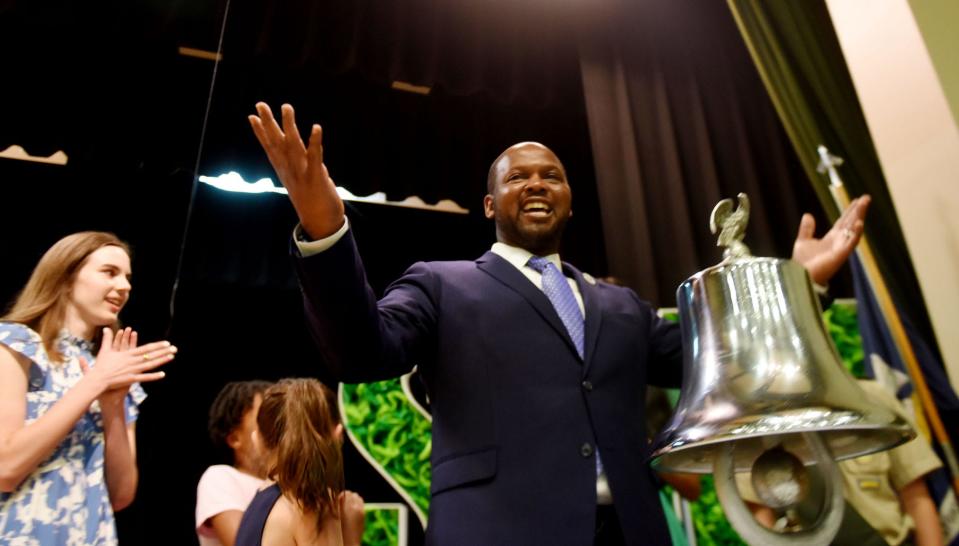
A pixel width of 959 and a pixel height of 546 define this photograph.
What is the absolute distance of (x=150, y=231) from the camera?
4234 mm

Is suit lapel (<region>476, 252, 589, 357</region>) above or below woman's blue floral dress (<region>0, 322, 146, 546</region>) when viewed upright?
above

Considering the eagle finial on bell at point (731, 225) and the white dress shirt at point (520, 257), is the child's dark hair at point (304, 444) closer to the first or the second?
the white dress shirt at point (520, 257)

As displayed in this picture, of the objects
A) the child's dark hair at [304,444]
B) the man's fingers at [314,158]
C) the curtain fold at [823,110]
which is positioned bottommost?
the child's dark hair at [304,444]

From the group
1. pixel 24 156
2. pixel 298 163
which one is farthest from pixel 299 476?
pixel 24 156

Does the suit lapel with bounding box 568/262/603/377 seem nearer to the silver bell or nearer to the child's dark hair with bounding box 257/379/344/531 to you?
the silver bell

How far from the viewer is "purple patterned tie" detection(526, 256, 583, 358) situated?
4.51 ft

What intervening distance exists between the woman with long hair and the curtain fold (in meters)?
1.77

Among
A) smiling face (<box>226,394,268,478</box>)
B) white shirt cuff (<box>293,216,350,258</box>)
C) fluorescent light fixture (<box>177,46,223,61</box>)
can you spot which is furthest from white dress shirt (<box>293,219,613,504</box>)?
fluorescent light fixture (<box>177,46,223,61</box>)

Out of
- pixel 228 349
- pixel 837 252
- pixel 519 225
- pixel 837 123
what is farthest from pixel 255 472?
pixel 228 349

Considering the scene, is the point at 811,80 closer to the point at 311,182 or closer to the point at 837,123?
the point at 837,123

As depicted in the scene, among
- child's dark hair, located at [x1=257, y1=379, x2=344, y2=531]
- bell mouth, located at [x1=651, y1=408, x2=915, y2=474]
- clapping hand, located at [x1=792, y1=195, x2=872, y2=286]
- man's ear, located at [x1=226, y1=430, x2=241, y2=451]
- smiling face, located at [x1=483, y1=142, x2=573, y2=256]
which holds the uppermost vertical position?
smiling face, located at [x1=483, y1=142, x2=573, y2=256]

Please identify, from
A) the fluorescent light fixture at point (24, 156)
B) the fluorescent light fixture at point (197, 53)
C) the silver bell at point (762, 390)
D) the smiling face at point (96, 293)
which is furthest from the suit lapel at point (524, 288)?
the fluorescent light fixture at point (24, 156)

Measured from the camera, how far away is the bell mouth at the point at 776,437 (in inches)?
30.8

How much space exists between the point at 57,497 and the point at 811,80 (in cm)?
220
